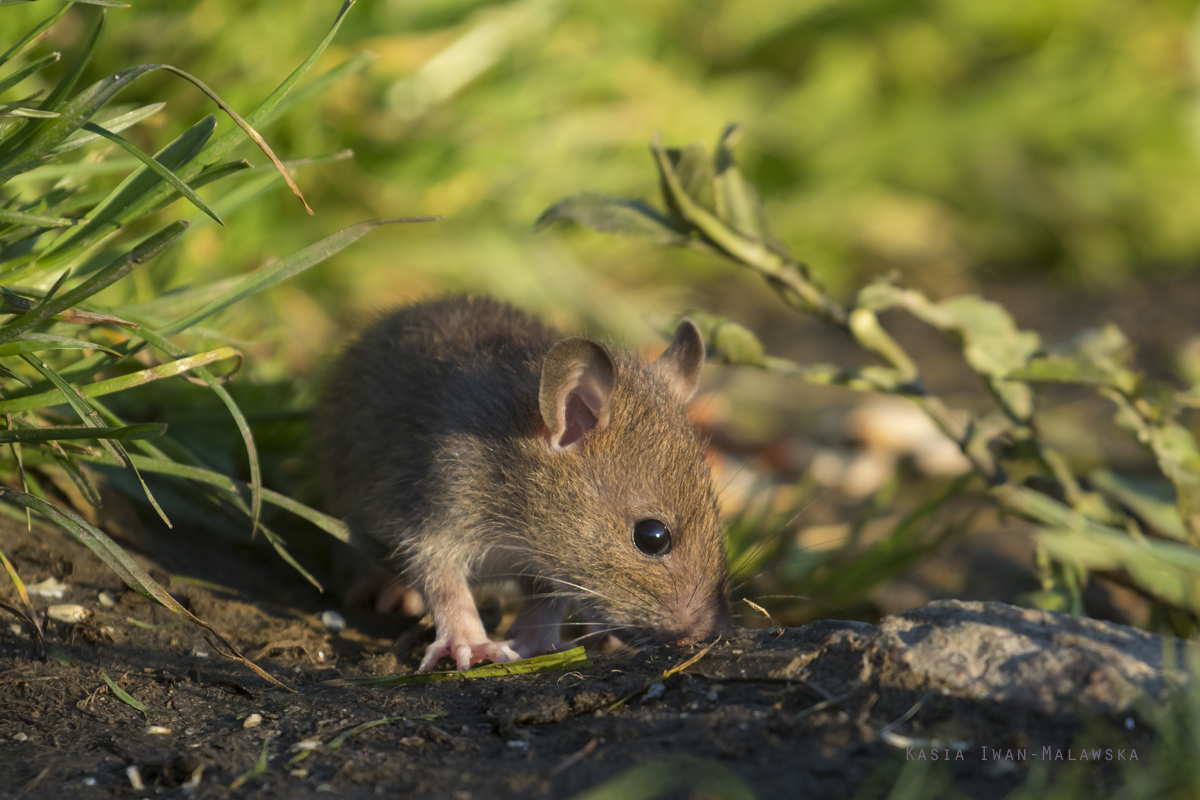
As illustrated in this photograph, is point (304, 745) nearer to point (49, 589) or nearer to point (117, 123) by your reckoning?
point (49, 589)

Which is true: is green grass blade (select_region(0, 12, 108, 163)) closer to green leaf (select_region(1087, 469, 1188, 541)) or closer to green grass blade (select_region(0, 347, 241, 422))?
green grass blade (select_region(0, 347, 241, 422))

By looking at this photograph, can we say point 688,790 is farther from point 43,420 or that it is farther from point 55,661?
point 43,420

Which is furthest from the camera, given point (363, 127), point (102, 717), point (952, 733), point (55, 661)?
point (363, 127)

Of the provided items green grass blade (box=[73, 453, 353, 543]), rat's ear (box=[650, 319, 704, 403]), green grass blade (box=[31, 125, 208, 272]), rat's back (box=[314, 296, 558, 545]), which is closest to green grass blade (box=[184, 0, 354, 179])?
green grass blade (box=[31, 125, 208, 272])

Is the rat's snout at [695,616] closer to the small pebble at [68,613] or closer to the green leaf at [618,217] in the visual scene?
the green leaf at [618,217]

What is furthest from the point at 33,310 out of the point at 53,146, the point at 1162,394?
the point at 1162,394

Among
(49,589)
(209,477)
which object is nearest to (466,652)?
(209,477)
